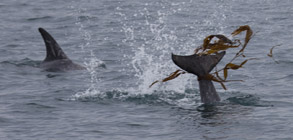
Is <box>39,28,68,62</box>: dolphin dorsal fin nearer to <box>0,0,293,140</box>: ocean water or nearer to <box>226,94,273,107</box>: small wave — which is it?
<box>0,0,293,140</box>: ocean water

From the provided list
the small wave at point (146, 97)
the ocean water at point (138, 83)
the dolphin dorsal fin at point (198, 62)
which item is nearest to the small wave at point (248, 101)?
the ocean water at point (138, 83)

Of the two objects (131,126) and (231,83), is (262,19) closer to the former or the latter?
(231,83)

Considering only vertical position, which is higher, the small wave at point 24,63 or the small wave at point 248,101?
the small wave at point 24,63

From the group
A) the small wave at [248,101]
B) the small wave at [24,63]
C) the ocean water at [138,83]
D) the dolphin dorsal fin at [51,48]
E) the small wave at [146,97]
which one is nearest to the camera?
the ocean water at [138,83]

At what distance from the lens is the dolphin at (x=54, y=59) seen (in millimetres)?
18844

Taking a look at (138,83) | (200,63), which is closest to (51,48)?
(138,83)

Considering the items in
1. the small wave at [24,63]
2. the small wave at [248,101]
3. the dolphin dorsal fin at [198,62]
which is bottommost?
the small wave at [248,101]

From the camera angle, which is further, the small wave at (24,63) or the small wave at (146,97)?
the small wave at (24,63)

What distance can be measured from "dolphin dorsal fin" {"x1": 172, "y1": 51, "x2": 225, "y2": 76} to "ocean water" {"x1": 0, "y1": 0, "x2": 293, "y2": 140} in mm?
846

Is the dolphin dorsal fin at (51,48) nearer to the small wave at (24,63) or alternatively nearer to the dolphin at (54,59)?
the dolphin at (54,59)

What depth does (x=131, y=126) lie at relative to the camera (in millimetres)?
12086

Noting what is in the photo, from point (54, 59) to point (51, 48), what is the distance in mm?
447

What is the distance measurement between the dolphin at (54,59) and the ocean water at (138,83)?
0.37 meters

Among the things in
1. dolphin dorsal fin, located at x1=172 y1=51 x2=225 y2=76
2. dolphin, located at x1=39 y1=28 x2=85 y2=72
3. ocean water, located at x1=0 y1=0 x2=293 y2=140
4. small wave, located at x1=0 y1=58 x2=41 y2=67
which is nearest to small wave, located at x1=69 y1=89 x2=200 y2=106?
ocean water, located at x1=0 y1=0 x2=293 y2=140
